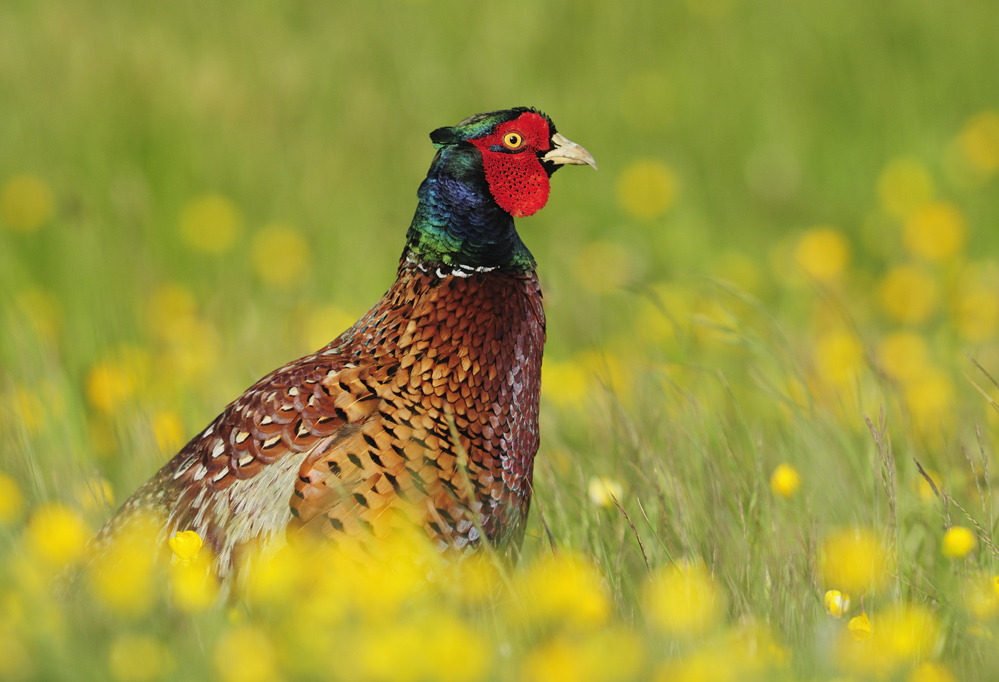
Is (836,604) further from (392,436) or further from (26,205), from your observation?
(26,205)

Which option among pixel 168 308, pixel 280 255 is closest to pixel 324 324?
pixel 280 255

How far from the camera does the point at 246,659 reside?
157 cm

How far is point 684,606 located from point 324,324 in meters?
3.29

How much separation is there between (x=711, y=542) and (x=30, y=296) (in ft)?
12.2

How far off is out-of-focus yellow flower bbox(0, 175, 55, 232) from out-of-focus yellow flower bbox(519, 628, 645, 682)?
13.5ft

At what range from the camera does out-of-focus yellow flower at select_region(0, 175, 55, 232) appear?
199 inches

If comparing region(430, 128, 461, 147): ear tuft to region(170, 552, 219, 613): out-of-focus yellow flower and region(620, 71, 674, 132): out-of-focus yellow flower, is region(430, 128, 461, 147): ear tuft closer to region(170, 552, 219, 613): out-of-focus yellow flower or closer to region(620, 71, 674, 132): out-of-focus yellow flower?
region(170, 552, 219, 613): out-of-focus yellow flower

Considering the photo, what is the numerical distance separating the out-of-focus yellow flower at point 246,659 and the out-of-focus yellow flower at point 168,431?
142 cm

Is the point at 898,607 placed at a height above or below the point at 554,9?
below

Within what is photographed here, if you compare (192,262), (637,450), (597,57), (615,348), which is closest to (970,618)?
(637,450)

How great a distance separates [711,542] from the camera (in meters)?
2.51

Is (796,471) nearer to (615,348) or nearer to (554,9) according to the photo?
(615,348)

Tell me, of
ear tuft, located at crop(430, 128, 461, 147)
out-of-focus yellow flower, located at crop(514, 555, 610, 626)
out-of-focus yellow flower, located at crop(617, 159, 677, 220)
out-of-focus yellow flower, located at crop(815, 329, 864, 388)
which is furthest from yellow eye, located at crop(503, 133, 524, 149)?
out-of-focus yellow flower, located at crop(617, 159, 677, 220)

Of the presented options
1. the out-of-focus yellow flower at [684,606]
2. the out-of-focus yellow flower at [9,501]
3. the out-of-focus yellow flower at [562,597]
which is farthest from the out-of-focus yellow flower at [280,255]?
the out-of-focus yellow flower at [684,606]
